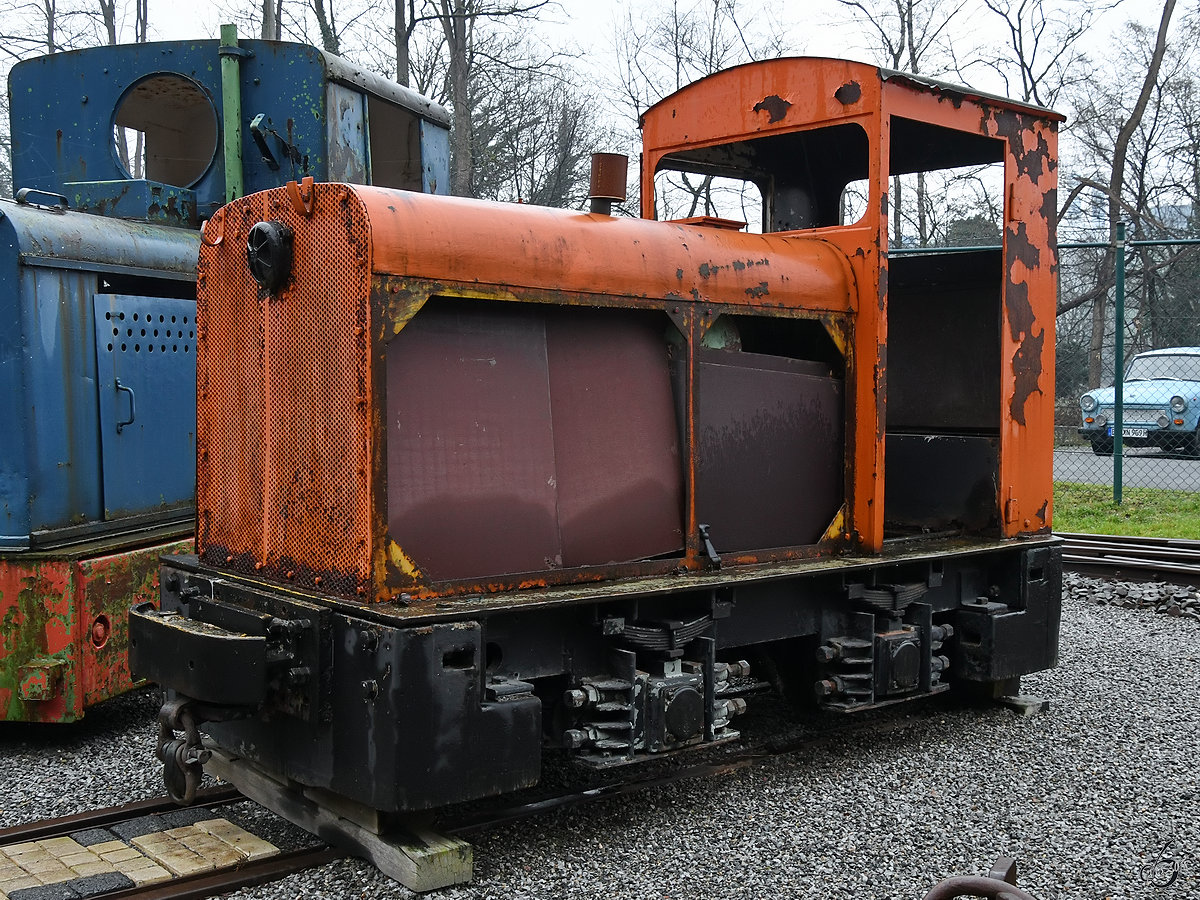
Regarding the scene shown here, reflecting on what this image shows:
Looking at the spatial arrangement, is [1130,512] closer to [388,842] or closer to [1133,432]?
[1133,432]

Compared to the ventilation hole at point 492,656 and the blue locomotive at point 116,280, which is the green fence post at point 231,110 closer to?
the blue locomotive at point 116,280

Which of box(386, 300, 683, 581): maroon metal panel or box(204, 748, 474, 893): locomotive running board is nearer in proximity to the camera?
box(204, 748, 474, 893): locomotive running board

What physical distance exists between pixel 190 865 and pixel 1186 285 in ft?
42.6

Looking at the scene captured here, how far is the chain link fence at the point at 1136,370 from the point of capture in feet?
43.9

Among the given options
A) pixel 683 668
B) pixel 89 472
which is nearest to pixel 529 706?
pixel 683 668

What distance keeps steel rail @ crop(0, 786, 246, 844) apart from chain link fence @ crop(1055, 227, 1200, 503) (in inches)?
413

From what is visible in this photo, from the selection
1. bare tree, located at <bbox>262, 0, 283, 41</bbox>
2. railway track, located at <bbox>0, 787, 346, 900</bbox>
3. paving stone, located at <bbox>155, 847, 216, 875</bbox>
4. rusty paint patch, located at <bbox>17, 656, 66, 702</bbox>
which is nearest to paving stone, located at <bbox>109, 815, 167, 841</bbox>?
railway track, located at <bbox>0, 787, 346, 900</bbox>

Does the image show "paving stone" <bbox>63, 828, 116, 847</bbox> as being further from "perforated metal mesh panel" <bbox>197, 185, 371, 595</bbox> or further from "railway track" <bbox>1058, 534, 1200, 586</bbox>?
"railway track" <bbox>1058, 534, 1200, 586</bbox>

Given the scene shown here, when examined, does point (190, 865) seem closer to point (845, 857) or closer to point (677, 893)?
point (677, 893)

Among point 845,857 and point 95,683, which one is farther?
point 95,683

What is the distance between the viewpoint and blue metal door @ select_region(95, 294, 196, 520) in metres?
5.29

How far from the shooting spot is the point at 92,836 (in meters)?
3.87

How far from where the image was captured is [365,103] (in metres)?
6.49

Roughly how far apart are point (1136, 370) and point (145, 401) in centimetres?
1423
